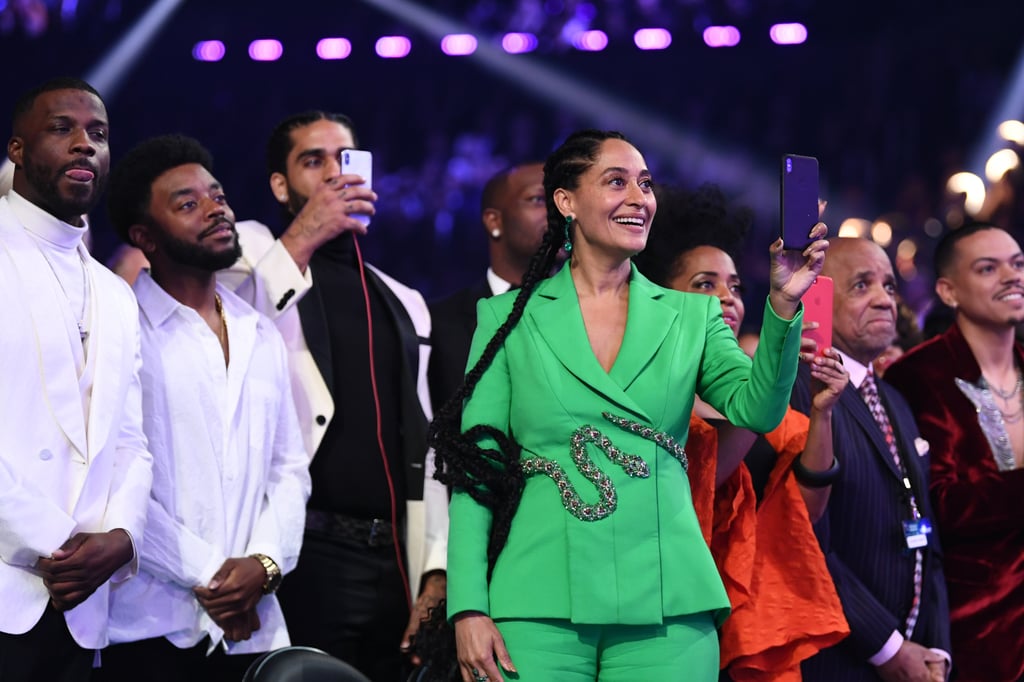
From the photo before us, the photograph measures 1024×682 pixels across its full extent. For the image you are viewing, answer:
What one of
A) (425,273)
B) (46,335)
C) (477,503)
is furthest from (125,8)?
(477,503)

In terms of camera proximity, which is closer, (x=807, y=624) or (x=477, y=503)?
(x=477, y=503)

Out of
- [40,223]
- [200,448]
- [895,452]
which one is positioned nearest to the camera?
[40,223]

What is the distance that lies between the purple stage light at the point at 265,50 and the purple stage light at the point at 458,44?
948 mm

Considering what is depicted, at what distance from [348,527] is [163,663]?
0.66m

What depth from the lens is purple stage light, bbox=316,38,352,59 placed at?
7.52 meters

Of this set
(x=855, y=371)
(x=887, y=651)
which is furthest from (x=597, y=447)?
(x=855, y=371)

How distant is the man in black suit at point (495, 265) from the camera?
396 centimetres

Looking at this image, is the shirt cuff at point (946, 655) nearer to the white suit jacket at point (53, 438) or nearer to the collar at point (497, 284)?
the collar at point (497, 284)

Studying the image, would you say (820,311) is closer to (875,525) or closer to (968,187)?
(875,525)

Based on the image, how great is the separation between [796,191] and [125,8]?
18.5 feet

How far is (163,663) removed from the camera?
3131 millimetres

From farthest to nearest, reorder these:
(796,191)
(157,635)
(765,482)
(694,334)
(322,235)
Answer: (322,235) → (765,482) → (157,635) → (694,334) → (796,191)

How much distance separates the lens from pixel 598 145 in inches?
114

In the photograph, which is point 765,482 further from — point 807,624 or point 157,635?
point 157,635
